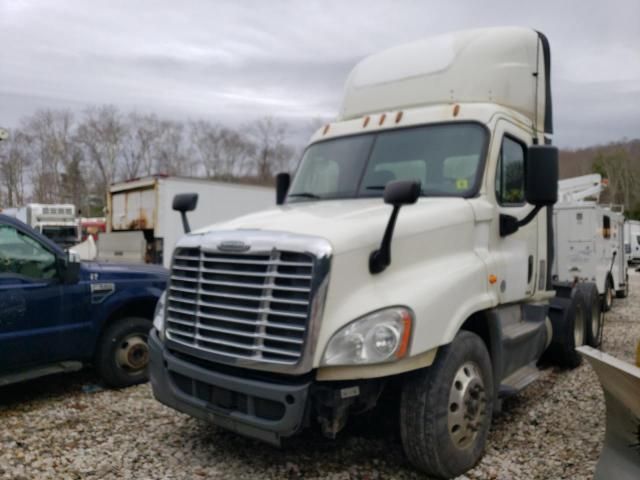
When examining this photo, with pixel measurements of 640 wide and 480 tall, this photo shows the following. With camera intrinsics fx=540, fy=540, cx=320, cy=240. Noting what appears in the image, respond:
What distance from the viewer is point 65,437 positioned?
4.54 meters

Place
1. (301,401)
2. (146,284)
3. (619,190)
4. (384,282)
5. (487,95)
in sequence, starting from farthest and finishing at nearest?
1. (619,190)
2. (146,284)
3. (487,95)
4. (384,282)
5. (301,401)

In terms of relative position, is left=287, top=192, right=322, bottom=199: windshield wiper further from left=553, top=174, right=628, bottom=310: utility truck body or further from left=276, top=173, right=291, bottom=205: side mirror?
left=553, top=174, right=628, bottom=310: utility truck body

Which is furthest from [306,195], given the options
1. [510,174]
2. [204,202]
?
[204,202]

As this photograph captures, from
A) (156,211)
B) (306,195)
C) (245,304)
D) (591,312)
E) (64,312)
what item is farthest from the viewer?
(156,211)

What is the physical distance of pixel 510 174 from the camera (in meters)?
4.62

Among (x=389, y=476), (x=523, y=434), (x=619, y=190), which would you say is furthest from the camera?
(x=619, y=190)

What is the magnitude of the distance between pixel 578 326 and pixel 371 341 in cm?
488

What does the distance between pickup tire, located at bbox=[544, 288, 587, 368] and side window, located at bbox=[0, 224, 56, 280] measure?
18.4 ft

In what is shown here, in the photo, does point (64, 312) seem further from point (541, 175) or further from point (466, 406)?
point (541, 175)

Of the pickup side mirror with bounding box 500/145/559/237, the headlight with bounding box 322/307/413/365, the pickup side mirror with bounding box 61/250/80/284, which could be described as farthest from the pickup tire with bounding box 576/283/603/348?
the pickup side mirror with bounding box 61/250/80/284

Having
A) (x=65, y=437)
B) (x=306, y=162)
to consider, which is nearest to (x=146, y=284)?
(x=65, y=437)

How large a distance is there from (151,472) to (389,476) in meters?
1.69

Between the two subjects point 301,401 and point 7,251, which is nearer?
point 301,401

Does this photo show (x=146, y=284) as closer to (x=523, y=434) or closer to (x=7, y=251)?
(x=7, y=251)
